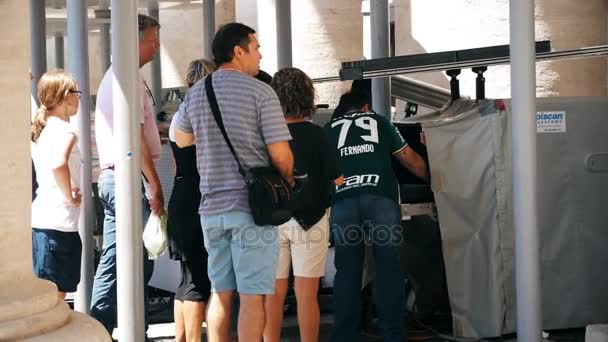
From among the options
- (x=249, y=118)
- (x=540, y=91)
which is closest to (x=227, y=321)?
(x=249, y=118)

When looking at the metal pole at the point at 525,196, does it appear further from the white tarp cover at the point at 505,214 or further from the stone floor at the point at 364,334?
the stone floor at the point at 364,334

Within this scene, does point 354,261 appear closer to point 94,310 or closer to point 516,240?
point 516,240

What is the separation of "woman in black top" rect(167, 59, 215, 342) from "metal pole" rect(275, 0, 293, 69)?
16.6 feet

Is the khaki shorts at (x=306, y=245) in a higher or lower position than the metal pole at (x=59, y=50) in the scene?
lower

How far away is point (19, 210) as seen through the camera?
4363 millimetres

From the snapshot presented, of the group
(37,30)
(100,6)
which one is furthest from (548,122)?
(100,6)

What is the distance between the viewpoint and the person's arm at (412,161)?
7445 millimetres

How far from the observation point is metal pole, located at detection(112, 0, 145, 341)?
625cm

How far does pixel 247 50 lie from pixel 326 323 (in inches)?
131

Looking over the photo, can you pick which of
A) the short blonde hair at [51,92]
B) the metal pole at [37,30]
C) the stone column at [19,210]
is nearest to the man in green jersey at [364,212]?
the short blonde hair at [51,92]

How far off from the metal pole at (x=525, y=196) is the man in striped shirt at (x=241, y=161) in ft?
4.89

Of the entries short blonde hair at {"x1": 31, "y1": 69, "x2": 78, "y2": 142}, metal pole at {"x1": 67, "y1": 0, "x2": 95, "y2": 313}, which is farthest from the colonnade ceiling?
short blonde hair at {"x1": 31, "y1": 69, "x2": 78, "y2": 142}

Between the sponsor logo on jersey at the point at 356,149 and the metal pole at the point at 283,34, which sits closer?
the sponsor logo on jersey at the point at 356,149

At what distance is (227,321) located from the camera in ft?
20.4
